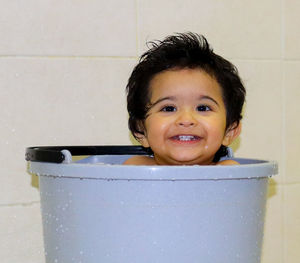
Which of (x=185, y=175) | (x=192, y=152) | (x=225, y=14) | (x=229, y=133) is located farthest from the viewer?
(x=225, y=14)

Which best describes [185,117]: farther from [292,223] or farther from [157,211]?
[292,223]

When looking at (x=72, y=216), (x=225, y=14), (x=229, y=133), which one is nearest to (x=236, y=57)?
(x=225, y=14)

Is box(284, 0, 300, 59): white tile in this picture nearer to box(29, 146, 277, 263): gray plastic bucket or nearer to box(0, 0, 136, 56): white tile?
box(0, 0, 136, 56): white tile

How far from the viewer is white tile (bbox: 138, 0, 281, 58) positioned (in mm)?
1389

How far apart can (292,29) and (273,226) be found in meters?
0.50

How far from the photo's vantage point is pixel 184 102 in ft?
3.67

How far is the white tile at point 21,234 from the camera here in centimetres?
128

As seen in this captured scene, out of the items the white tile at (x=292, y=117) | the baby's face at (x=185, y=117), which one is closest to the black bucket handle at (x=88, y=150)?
the baby's face at (x=185, y=117)

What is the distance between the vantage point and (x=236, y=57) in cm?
146

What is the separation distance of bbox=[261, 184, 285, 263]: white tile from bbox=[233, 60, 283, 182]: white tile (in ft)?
0.13

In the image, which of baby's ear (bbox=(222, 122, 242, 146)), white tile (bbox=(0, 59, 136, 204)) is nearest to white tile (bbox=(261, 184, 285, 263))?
baby's ear (bbox=(222, 122, 242, 146))

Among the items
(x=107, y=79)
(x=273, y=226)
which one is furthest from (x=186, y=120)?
(x=273, y=226)

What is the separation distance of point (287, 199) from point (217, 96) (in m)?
0.48

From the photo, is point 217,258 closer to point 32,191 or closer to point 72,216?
point 72,216
